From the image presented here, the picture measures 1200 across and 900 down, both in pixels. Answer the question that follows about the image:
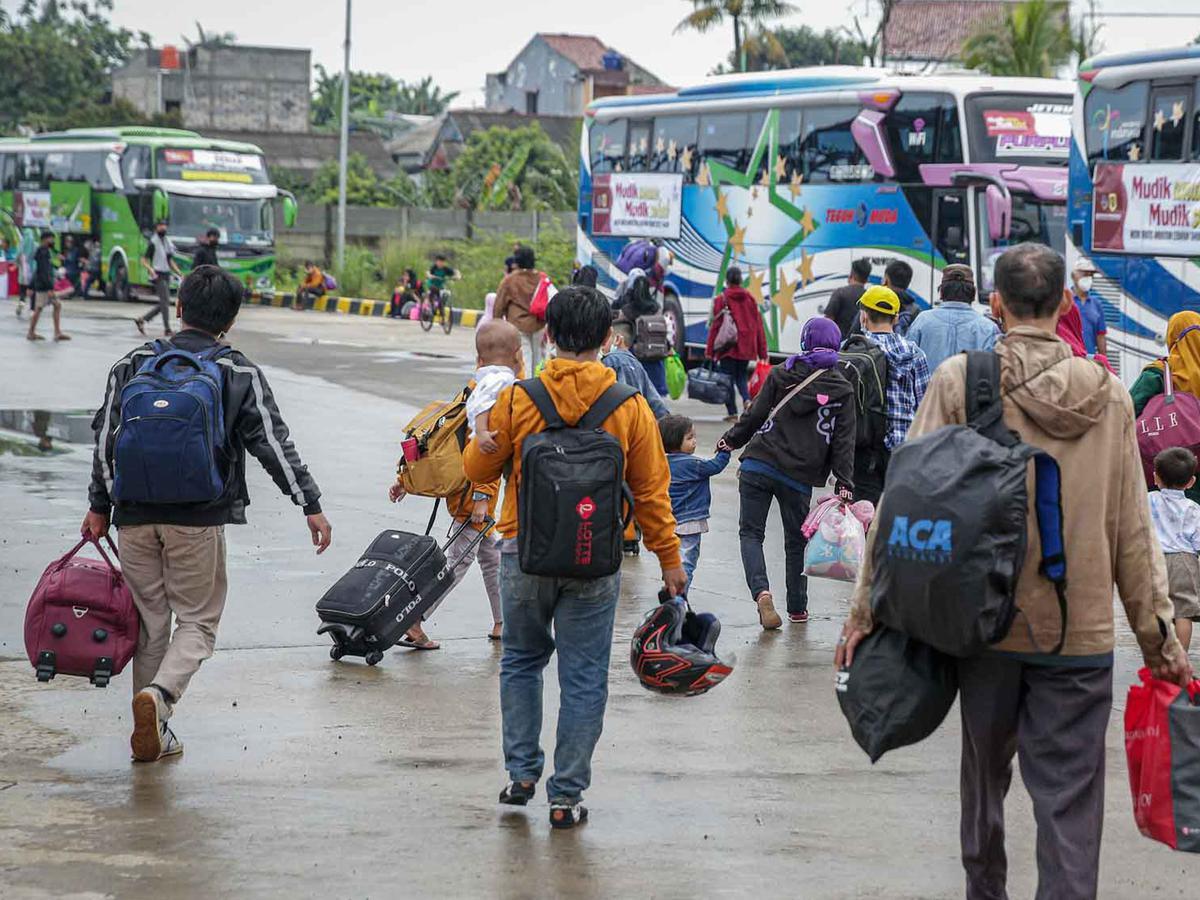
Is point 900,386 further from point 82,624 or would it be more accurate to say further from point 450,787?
point 82,624

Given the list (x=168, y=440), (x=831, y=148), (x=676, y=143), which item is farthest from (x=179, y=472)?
(x=676, y=143)

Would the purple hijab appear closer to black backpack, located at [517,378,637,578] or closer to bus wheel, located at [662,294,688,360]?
black backpack, located at [517,378,637,578]

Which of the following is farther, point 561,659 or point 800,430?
point 800,430

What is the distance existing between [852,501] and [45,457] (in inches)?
303

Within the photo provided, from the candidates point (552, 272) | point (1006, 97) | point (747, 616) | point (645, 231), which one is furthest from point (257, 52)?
point (747, 616)

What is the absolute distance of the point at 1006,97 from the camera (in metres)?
19.2

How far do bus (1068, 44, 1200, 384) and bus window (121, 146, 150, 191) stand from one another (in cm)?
2489

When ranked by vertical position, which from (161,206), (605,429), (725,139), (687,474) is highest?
(725,139)

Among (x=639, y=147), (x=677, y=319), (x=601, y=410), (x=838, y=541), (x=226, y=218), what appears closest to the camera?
(x=601, y=410)

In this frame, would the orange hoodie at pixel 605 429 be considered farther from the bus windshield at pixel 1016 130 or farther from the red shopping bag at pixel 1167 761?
the bus windshield at pixel 1016 130

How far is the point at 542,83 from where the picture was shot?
9638cm

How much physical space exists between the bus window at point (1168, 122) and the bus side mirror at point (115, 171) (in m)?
26.6

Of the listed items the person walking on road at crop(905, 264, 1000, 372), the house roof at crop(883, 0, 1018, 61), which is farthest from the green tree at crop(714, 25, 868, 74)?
the person walking on road at crop(905, 264, 1000, 372)

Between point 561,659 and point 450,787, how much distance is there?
71 centimetres
